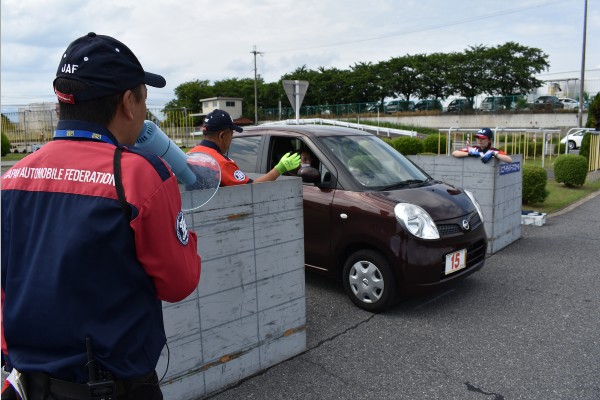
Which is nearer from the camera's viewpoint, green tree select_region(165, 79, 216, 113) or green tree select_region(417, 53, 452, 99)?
green tree select_region(417, 53, 452, 99)

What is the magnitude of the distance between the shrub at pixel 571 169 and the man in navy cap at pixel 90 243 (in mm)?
13155

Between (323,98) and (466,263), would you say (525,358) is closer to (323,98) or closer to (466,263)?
(466,263)

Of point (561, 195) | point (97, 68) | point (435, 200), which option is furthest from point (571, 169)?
point (97, 68)

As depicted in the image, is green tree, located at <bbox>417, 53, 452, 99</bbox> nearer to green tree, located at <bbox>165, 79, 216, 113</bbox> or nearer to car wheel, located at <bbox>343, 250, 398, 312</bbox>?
green tree, located at <bbox>165, 79, 216, 113</bbox>

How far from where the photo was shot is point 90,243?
51.1 inches

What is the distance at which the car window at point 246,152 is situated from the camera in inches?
213

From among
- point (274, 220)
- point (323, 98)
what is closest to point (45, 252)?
point (274, 220)

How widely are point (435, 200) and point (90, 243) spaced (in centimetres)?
381

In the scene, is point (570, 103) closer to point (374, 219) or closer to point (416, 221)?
point (416, 221)

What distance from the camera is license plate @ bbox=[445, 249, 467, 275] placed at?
14.6ft

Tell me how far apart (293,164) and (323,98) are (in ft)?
199

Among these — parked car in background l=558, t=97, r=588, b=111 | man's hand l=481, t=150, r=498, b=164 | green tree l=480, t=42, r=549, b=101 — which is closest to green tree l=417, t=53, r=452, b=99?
green tree l=480, t=42, r=549, b=101

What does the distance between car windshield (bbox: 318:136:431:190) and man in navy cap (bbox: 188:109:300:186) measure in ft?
3.68

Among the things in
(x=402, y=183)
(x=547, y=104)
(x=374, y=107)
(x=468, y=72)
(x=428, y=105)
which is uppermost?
(x=468, y=72)
